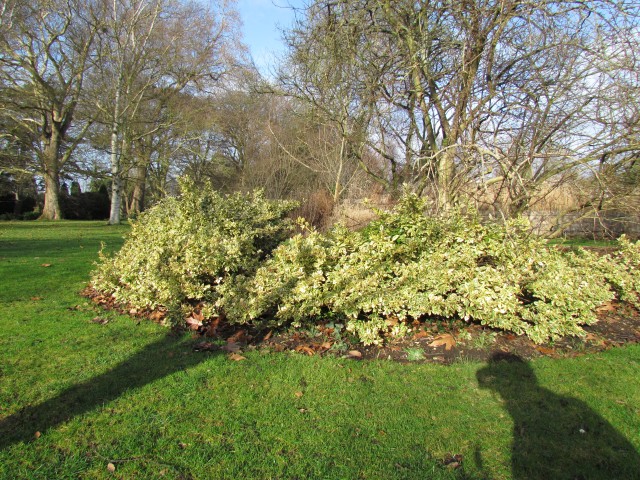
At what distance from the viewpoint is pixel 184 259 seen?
5219mm

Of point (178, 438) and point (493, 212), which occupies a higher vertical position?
point (493, 212)

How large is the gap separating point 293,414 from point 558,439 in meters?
1.77

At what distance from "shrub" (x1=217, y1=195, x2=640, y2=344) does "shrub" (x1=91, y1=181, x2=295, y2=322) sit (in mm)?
301

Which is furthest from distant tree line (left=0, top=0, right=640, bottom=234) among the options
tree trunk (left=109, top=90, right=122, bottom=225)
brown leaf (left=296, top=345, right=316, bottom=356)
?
tree trunk (left=109, top=90, right=122, bottom=225)

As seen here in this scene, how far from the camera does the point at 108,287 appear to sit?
5.94 metres

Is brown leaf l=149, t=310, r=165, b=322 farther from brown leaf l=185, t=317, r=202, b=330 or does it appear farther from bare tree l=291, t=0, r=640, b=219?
bare tree l=291, t=0, r=640, b=219

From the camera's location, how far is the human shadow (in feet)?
8.23

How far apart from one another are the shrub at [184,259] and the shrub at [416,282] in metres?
0.30

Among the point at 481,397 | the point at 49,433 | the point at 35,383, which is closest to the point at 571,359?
the point at 481,397

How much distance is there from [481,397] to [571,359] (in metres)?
1.43

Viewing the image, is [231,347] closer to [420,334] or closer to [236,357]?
[236,357]

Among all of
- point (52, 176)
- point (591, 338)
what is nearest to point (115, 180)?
point (52, 176)

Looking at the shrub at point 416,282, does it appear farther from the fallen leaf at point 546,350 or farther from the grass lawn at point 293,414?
the grass lawn at point 293,414

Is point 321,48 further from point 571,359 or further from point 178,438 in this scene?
point 178,438
